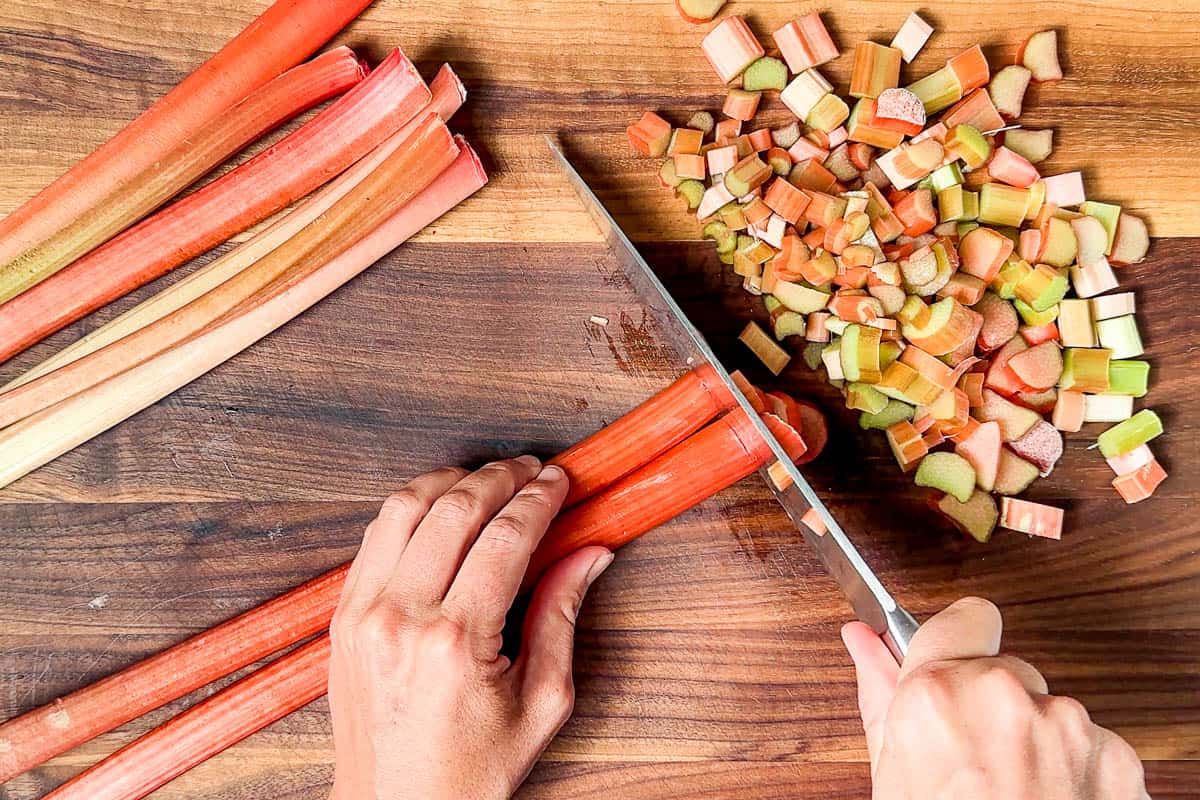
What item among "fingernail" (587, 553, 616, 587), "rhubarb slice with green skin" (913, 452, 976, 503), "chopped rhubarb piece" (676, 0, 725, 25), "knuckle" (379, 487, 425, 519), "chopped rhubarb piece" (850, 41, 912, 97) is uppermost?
"chopped rhubarb piece" (676, 0, 725, 25)

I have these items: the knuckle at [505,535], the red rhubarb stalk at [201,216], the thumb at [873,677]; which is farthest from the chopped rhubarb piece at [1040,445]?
the red rhubarb stalk at [201,216]

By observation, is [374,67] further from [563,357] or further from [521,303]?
[563,357]

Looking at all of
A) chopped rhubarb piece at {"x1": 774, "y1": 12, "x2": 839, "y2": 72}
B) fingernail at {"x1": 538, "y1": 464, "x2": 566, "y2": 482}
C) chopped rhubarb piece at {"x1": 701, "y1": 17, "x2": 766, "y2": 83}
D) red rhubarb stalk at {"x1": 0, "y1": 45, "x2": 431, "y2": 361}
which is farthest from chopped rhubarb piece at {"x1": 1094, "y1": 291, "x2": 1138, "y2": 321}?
red rhubarb stalk at {"x1": 0, "y1": 45, "x2": 431, "y2": 361}

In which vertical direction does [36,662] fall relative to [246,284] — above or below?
below

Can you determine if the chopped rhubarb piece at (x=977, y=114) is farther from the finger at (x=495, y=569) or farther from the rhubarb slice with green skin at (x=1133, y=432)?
the finger at (x=495, y=569)

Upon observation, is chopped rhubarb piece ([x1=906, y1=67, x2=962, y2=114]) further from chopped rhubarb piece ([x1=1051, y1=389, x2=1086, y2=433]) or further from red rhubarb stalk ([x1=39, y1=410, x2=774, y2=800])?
red rhubarb stalk ([x1=39, y1=410, x2=774, y2=800])

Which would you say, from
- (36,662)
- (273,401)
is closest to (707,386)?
(273,401)
